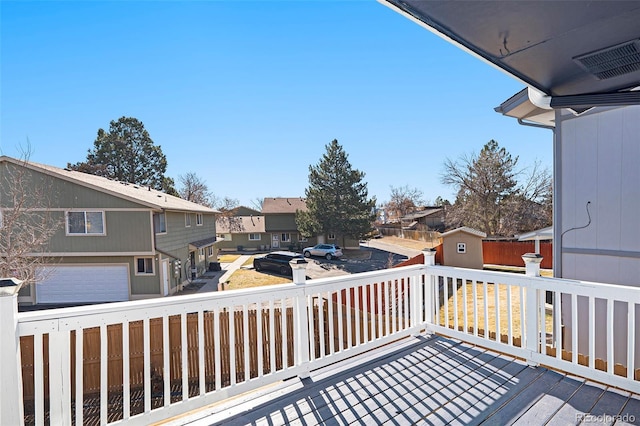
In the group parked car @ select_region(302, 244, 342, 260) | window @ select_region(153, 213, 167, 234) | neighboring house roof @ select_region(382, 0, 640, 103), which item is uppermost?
neighboring house roof @ select_region(382, 0, 640, 103)

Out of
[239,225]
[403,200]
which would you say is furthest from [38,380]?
[403,200]

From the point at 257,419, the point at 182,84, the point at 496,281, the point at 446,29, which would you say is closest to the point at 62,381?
the point at 257,419

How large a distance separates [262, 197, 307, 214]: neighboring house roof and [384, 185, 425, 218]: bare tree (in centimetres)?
1765

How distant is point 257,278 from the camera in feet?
53.6

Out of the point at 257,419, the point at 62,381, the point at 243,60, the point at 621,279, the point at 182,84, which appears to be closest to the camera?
the point at 62,381

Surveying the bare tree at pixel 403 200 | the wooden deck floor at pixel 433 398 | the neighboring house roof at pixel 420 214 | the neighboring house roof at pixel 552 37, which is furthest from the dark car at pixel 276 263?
the bare tree at pixel 403 200

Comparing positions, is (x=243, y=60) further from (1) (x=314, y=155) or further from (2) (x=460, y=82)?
(1) (x=314, y=155)

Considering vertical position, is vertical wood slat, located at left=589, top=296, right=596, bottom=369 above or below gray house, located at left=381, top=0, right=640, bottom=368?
below

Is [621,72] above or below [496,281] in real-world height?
above

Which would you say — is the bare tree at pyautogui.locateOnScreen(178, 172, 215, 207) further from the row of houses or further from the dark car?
the row of houses

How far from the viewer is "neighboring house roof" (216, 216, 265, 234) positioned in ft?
96.7

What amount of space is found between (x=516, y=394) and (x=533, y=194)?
19.7 m

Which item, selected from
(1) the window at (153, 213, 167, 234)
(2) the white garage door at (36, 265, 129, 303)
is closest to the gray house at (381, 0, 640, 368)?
(1) the window at (153, 213, 167, 234)

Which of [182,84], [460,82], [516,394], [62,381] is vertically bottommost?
[516,394]
